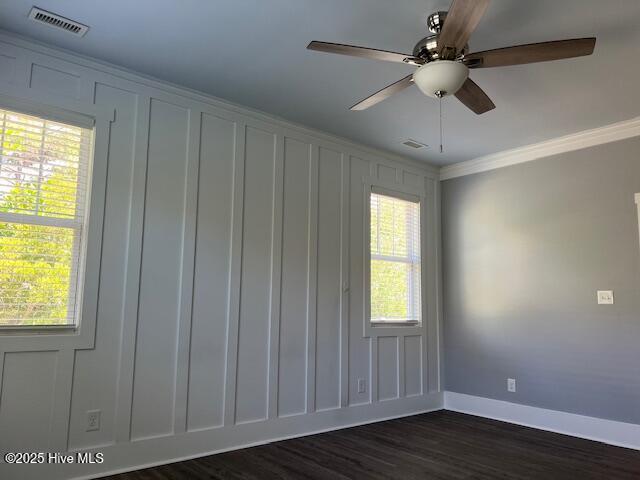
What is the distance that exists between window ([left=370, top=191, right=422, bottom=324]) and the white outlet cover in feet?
5.50

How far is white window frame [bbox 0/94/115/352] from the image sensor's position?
2.81 m

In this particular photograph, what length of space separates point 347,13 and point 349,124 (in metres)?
1.59

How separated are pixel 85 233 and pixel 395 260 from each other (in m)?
2.97

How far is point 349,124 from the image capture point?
419 centimetres

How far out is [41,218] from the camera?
2.90 metres

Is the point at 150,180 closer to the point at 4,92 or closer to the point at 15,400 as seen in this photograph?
the point at 4,92

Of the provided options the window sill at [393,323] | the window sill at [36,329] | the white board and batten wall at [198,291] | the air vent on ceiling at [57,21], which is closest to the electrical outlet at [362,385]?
the white board and batten wall at [198,291]

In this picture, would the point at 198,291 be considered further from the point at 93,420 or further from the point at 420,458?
the point at 420,458

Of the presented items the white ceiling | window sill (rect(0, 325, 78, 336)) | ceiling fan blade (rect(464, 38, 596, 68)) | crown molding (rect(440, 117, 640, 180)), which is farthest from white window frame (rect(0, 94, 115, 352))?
crown molding (rect(440, 117, 640, 180))

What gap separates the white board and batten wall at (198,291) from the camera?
9.55 feet

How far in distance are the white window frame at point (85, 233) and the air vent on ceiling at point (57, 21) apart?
45cm

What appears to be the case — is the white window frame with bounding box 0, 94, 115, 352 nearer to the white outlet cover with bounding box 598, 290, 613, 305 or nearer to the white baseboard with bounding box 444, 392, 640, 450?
the white baseboard with bounding box 444, 392, 640, 450

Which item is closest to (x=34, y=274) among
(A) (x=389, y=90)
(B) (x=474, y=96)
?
(A) (x=389, y=90)

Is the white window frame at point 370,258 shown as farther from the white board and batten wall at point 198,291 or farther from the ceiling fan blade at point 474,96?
the ceiling fan blade at point 474,96
